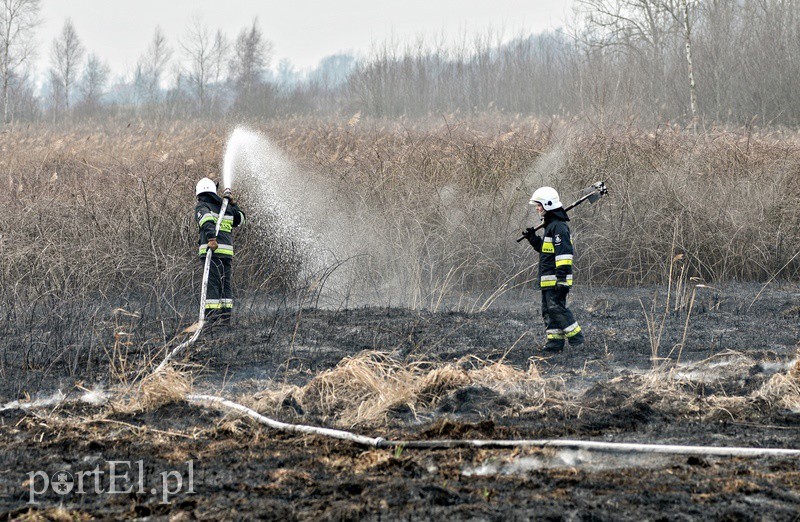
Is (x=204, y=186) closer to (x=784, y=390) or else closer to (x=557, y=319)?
(x=557, y=319)

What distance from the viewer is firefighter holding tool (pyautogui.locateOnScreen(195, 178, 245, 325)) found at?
28.3ft

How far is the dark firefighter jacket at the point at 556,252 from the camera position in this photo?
7238 millimetres

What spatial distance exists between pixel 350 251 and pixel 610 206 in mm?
3621

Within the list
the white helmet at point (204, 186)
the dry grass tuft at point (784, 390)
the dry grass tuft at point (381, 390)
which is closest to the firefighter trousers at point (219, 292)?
the white helmet at point (204, 186)

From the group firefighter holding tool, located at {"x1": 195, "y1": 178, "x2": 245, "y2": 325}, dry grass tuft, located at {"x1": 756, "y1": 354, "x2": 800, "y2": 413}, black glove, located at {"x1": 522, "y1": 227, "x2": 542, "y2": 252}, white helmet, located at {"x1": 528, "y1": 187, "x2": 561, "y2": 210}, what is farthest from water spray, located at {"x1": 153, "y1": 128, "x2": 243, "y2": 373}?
dry grass tuft, located at {"x1": 756, "y1": 354, "x2": 800, "y2": 413}

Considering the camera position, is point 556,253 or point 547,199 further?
point 547,199

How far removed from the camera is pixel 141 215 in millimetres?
10758

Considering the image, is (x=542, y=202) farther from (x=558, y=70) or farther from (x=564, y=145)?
(x=558, y=70)

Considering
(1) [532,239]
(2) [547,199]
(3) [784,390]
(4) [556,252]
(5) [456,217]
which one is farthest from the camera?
(5) [456,217]

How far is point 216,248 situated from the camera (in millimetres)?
8578

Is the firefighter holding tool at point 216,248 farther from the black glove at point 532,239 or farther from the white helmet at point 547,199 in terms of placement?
the white helmet at point 547,199

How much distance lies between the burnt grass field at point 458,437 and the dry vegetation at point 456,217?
1.92m

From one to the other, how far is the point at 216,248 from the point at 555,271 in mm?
3573

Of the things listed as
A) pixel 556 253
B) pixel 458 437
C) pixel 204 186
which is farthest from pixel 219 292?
pixel 458 437
